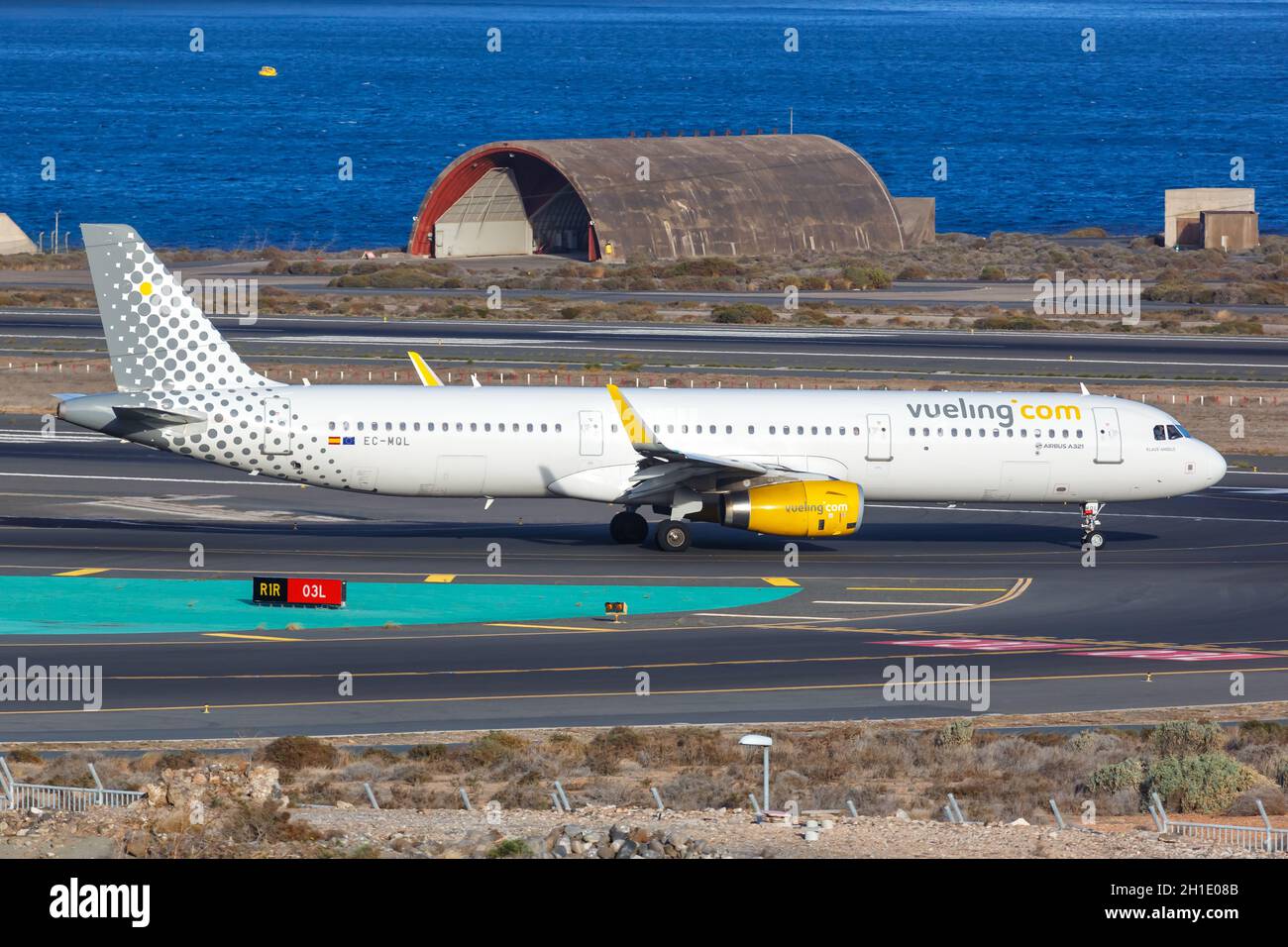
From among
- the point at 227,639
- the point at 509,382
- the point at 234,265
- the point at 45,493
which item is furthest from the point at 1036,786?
the point at 234,265

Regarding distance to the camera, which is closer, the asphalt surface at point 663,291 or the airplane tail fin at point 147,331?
the airplane tail fin at point 147,331

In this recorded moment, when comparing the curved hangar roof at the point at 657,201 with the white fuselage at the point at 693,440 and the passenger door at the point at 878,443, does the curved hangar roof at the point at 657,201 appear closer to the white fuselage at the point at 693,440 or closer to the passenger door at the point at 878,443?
the white fuselage at the point at 693,440

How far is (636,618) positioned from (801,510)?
664cm

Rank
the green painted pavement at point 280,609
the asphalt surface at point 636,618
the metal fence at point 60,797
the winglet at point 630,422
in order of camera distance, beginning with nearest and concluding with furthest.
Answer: the metal fence at point 60,797
the asphalt surface at point 636,618
the green painted pavement at point 280,609
the winglet at point 630,422

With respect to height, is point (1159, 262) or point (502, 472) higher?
point (1159, 262)

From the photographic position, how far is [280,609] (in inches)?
1666

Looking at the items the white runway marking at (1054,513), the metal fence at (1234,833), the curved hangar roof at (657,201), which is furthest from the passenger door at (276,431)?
the curved hangar roof at (657,201)

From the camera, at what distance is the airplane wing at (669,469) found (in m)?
46.7

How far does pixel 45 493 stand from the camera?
5631cm

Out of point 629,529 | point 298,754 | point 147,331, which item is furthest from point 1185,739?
point 147,331

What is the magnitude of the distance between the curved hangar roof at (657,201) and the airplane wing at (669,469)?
71.8 meters
